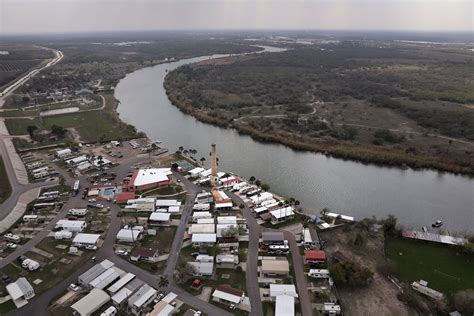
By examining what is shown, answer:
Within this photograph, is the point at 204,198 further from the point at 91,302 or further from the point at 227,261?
the point at 91,302

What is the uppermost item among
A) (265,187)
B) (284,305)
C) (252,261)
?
(265,187)

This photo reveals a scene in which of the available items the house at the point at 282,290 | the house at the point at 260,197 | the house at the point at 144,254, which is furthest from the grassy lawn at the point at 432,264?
the house at the point at 144,254

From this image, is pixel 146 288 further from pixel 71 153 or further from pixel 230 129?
pixel 230 129

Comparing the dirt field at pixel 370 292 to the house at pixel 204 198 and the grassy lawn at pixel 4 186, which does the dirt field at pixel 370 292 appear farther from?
the grassy lawn at pixel 4 186

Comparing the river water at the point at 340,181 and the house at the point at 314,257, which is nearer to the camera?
the house at the point at 314,257


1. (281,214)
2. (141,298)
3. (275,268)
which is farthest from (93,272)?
(281,214)
